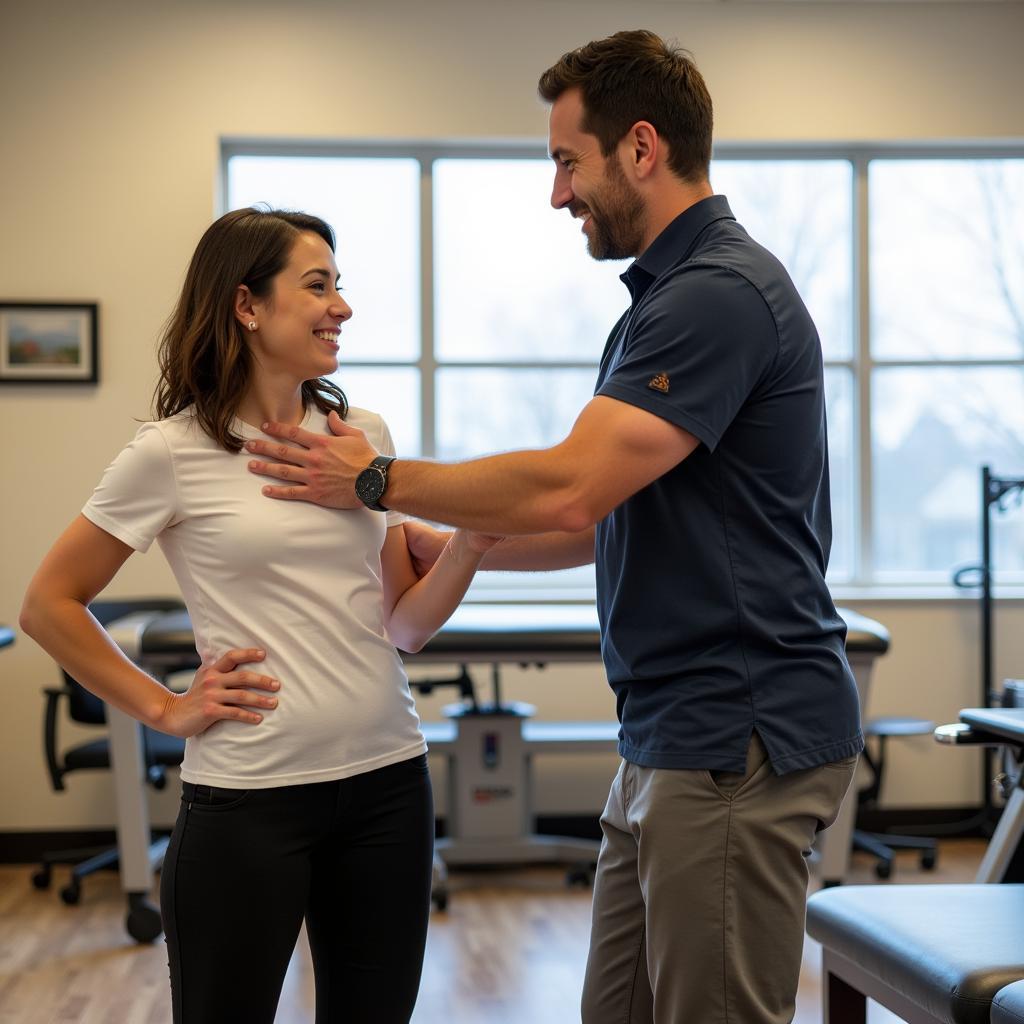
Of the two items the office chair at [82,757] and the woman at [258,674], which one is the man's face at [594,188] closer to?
the woman at [258,674]

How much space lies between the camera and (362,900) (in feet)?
5.06

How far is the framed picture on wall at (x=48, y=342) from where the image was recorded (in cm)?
468

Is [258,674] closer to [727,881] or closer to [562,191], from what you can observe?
[727,881]

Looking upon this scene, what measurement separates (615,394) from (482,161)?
3.85 metres

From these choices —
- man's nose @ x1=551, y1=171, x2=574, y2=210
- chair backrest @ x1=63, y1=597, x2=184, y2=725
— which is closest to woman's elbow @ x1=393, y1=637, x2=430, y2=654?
man's nose @ x1=551, y1=171, x2=574, y2=210

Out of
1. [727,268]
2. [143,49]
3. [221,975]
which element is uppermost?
[143,49]

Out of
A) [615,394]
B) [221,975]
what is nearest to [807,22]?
[615,394]

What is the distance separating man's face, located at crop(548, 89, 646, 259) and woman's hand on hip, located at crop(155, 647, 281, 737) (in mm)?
675

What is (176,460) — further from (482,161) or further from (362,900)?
(482,161)

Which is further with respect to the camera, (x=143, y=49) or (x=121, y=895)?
(x=143, y=49)

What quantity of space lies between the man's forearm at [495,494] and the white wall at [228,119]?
335 centimetres

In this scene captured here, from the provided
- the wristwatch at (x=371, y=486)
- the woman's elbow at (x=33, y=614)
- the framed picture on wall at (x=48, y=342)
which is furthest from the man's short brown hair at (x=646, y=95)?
the framed picture on wall at (x=48, y=342)

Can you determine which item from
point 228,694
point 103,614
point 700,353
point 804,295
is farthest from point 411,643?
point 804,295

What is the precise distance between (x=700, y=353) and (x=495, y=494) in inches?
11.4
